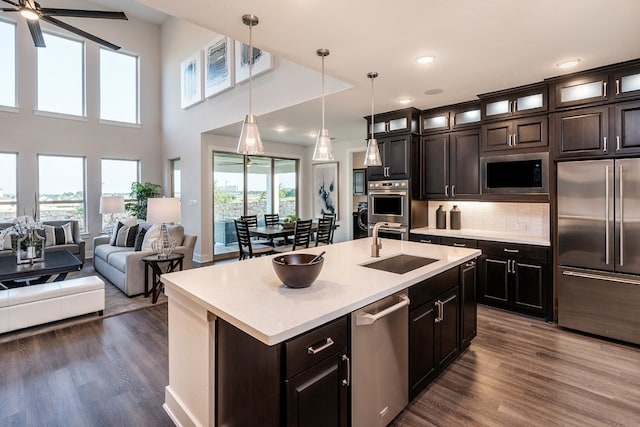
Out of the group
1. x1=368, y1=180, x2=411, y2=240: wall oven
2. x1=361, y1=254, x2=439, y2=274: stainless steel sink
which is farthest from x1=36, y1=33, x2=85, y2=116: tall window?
x1=361, y1=254, x2=439, y2=274: stainless steel sink

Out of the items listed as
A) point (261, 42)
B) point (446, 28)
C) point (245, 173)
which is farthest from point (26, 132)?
point (446, 28)

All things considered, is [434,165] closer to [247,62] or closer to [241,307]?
[247,62]

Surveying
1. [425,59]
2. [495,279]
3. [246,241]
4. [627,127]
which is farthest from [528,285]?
[246,241]

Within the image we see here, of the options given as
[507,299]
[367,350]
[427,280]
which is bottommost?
[507,299]

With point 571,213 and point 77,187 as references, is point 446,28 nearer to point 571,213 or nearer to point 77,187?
point 571,213

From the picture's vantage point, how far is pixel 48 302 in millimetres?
3305

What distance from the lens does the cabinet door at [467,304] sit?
104 inches

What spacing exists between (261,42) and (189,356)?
2.28m

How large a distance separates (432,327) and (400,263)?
1.67ft

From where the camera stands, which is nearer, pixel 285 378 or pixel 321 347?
pixel 285 378

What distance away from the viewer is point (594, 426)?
191cm

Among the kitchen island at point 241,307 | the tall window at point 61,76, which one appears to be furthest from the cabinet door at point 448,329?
the tall window at point 61,76

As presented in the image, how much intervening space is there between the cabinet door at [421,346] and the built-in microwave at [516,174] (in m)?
2.30

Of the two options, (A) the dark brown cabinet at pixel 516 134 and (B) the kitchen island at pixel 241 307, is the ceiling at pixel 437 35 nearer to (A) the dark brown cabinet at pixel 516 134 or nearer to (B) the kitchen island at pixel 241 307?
(A) the dark brown cabinet at pixel 516 134
